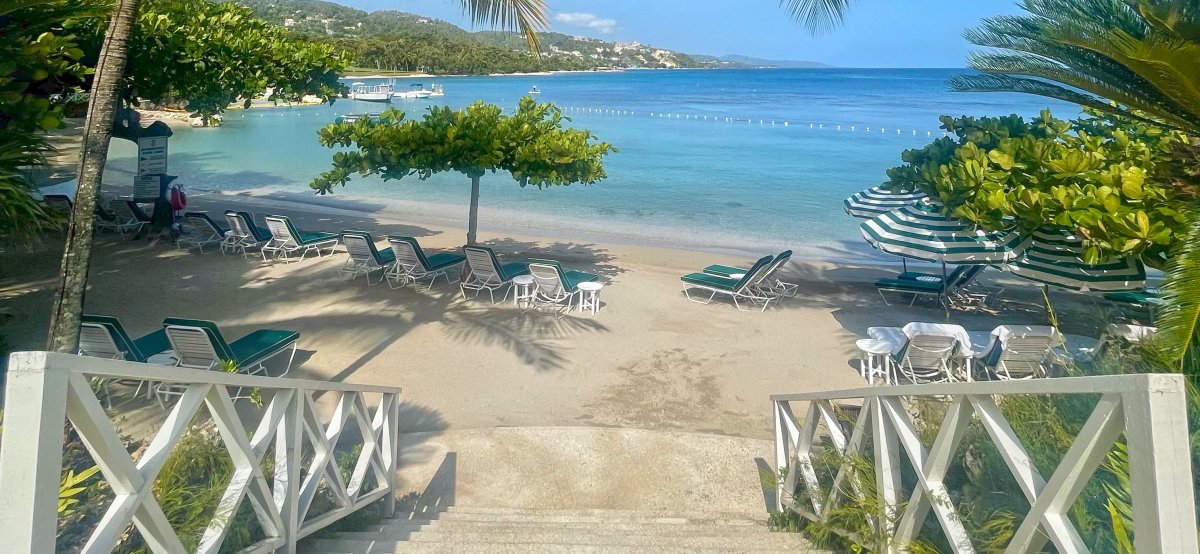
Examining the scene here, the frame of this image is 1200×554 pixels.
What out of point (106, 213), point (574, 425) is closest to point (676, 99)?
Result: point (106, 213)

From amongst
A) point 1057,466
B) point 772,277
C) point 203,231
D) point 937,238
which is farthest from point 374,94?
point 1057,466

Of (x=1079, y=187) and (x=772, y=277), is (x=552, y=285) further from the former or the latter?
(x=1079, y=187)

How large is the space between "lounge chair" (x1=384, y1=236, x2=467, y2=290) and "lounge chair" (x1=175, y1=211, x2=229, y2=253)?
3.66m

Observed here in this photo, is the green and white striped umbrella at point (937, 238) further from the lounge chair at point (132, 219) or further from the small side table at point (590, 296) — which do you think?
the lounge chair at point (132, 219)

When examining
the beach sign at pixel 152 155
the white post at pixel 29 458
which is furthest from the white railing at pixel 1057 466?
the beach sign at pixel 152 155

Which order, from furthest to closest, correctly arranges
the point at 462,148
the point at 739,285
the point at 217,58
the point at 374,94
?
the point at 374,94
the point at 739,285
the point at 217,58
the point at 462,148

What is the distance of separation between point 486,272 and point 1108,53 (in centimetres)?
731

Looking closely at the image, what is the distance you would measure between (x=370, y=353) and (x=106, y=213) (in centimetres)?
850

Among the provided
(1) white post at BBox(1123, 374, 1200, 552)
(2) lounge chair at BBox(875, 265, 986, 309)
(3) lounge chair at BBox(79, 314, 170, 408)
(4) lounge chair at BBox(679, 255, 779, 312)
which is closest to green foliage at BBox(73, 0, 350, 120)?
(3) lounge chair at BBox(79, 314, 170, 408)

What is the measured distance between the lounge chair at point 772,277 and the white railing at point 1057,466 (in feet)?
21.6

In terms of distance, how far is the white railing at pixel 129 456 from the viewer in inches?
60.9

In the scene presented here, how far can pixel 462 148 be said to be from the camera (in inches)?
386

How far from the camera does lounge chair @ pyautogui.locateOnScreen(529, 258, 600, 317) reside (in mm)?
9766

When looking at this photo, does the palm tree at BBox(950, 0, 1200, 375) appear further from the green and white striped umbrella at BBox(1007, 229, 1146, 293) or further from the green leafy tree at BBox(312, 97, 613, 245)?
the green leafy tree at BBox(312, 97, 613, 245)
